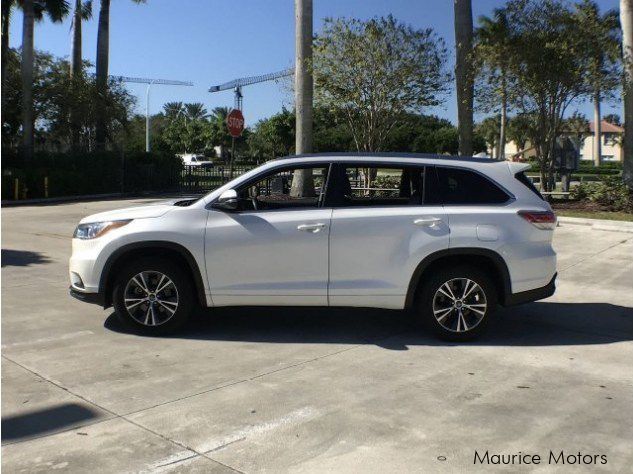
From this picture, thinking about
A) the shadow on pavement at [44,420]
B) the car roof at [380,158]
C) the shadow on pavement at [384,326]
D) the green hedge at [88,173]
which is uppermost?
the green hedge at [88,173]

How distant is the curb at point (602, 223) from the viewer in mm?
14297

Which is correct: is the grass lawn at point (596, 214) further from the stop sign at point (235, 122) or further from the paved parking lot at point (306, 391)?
the paved parking lot at point (306, 391)

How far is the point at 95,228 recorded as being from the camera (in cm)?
627

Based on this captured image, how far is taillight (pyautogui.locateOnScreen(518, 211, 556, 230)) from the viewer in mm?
6141

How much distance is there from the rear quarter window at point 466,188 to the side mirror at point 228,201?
1847mm

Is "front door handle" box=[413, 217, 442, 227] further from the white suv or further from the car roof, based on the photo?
the car roof

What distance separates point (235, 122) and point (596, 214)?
923 cm

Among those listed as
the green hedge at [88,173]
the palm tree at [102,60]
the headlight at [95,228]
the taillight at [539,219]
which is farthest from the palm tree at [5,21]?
the taillight at [539,219]

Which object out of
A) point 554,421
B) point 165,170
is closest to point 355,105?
point 165,170

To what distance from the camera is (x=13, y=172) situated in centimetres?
2402

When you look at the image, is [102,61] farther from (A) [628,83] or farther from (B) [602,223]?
(B) [602,223]

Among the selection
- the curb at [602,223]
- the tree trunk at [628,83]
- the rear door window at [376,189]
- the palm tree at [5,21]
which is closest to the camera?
the rear door window at [376,189]

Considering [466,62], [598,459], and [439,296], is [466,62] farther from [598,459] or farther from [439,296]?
[598,459]

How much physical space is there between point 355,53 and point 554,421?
1694 centimetres
